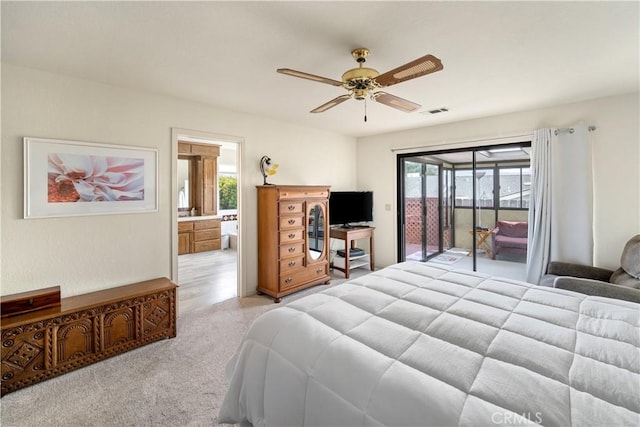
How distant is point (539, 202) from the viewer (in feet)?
11.6

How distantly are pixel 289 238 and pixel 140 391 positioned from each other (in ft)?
7.19

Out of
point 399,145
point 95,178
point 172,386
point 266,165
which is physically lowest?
point 172,386

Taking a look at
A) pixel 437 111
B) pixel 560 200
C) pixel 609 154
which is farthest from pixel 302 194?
pixel 609 154

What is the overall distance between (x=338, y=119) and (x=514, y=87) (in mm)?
2086

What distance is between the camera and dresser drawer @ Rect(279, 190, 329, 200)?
3.70 metres

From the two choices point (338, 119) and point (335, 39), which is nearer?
point (335, 39)

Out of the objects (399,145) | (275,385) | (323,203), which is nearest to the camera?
(275,385)

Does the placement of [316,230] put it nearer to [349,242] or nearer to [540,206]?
[349,242]

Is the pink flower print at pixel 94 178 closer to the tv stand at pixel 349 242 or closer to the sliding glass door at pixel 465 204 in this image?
the tv stand at pixel 349 242

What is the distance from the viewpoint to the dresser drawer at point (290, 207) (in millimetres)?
3705

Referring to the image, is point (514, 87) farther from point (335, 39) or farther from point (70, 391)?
point (70, 391)

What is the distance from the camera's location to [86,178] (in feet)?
8.64

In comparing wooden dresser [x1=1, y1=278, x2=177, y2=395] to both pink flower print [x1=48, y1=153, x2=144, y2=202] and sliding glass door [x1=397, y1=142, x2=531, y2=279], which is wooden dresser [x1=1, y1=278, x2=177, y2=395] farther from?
sliding glass door [x1=397, y1=142, x2=531, y2=279]

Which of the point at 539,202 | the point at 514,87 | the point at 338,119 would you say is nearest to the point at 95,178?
the point at 338,119
